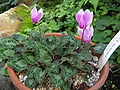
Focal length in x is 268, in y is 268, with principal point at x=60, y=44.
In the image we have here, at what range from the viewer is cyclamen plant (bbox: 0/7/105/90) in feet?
5.18

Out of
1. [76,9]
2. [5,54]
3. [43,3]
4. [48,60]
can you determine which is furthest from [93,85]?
[43,3]

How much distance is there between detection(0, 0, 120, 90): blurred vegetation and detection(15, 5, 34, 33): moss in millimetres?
24

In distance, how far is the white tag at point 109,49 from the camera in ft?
5.04

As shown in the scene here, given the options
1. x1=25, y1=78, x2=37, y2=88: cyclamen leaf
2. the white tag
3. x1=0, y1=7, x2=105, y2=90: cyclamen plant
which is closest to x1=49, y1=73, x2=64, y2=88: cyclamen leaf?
x1=0, y1=7, x2=105, y2=90: cyclamen plant

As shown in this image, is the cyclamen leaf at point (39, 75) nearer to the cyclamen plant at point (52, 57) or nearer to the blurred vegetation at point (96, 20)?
the cyclamen plant at point (52, 57)

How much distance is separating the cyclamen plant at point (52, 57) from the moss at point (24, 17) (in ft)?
2.23

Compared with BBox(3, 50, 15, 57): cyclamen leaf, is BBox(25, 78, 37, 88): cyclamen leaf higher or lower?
lower

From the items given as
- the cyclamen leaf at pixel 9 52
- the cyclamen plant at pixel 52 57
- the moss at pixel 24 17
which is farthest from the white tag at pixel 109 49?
the moss at pixel 24 17

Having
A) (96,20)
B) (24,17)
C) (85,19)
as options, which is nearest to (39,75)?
(85,19)

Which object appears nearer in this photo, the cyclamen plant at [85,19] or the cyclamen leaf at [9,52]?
the cyclamen plant at [85,19]

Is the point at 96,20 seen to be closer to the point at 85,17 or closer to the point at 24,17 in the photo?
the point at 24,17

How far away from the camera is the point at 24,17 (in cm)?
260

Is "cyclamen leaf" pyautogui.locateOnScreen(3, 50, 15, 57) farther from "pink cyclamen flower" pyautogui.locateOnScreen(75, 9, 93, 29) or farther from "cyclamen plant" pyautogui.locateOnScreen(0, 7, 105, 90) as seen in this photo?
"pink cyclamen flower" pyautogui.locateOnScreen(75, 9, 93, 29)

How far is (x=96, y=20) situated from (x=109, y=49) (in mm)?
760
